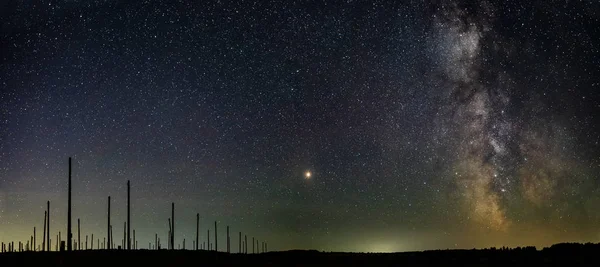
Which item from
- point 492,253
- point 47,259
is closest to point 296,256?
point 492,253

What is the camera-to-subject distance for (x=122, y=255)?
31766mm

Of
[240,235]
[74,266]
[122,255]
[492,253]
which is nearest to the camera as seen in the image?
[74,266]

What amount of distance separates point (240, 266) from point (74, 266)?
287 inches

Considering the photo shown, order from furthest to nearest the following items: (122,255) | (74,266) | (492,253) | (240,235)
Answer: (240,235) → (122,255) → (492,253) → (74,266)

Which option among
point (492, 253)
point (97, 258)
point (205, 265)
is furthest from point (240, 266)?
point (492, 253)

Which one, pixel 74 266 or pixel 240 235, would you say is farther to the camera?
pixel 240 235

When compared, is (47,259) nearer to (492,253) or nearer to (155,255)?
(155,255)

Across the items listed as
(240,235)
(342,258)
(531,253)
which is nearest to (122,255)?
(342,258)

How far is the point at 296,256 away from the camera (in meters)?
31.8

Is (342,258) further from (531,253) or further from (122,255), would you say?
(122,255)

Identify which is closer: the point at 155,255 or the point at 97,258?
A: the point at 97,258

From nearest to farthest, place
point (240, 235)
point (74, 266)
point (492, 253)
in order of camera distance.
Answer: point (74, 266) < point (492, 253) < point (240, 235)

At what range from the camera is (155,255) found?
32156mm

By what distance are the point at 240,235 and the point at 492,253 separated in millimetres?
56777
